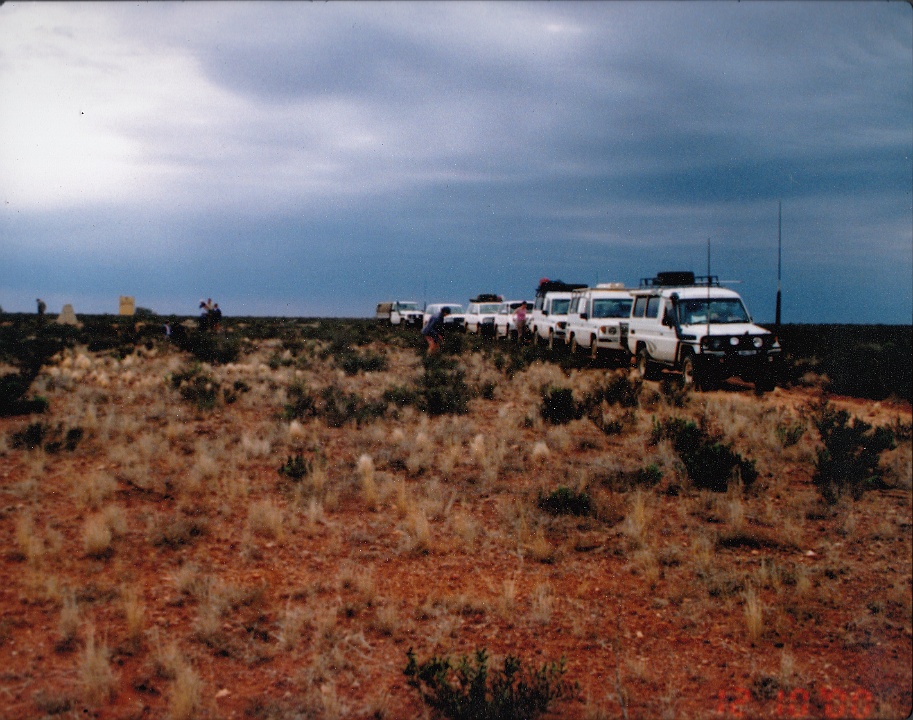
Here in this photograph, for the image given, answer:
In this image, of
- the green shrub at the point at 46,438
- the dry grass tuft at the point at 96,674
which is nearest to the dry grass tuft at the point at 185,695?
the dry grass tuft at the point at 96,674

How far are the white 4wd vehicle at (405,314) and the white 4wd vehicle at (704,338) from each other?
91.3ft

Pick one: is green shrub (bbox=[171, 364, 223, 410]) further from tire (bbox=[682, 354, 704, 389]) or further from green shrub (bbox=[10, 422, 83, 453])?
tire (bbox=[682, 354, 704, 389])

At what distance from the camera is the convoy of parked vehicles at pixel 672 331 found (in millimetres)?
14047

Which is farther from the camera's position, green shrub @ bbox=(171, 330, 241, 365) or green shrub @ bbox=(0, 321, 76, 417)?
green shrub @ bbox=(171, 330, 241, 365)

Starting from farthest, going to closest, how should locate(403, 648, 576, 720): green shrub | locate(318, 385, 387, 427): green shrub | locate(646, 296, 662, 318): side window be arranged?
locate(646, 296, 662, 318): side window
locate(318, 385, 387, 427): green shrub
locate(403, 648, 576, 720): green shrub

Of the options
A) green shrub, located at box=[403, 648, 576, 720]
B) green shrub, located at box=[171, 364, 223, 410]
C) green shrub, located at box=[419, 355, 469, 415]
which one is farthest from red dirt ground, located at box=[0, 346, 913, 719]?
green shrub, located at box=[171, 364, 223, 410]

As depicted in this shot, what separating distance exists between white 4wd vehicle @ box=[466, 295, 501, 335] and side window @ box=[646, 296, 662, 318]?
17609 millimetres

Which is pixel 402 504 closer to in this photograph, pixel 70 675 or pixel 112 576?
pixel 112 576

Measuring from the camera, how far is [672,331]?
15156 mm

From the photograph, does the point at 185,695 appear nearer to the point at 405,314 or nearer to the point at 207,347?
the point at 207,347

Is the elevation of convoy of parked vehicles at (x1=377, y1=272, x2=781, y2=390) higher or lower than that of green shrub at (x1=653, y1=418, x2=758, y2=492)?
higher

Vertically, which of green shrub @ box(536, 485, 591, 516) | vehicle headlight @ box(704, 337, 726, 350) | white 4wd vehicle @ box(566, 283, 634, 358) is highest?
white 4wd vehicle @ box(566, 283, 634, 358)

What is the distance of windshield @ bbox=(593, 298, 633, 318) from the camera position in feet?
67.5
